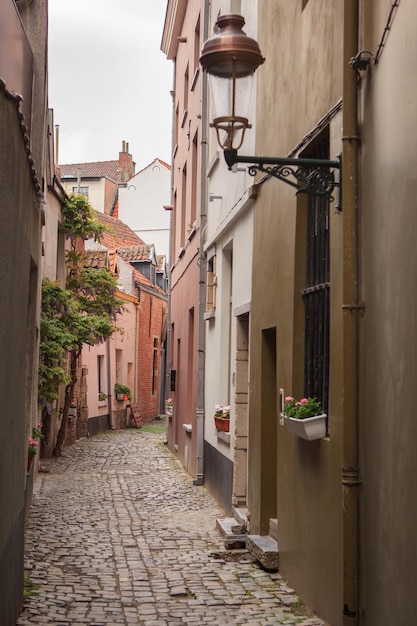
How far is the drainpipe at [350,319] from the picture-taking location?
17.0 feet

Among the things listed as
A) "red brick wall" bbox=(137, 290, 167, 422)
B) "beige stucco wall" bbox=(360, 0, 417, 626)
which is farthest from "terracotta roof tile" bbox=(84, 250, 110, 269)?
"beige stucco wall" bbox=(360, 0, 417, 626)

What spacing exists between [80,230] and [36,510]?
797 centimetres

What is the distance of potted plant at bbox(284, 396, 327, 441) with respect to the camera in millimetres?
5973

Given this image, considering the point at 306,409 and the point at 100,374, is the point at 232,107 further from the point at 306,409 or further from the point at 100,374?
the point at 100,374

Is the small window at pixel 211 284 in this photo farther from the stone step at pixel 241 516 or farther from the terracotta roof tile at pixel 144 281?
the terracotta roof tile at pixel 144 281

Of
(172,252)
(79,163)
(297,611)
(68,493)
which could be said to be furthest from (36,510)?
(79,163)

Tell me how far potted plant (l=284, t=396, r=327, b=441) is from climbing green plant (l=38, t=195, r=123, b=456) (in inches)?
338

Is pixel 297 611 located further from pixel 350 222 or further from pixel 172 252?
pixel 172 252

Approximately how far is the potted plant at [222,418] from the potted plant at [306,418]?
13.7 feet

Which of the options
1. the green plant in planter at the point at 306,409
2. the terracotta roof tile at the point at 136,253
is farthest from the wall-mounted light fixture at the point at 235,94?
the terracotta roof tile at the point at 136,253

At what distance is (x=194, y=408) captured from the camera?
14.3m

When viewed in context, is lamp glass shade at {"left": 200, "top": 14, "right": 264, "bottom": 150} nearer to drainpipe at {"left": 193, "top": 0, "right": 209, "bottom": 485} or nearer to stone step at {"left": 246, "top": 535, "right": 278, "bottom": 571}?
stone step at {"left": 246, "top": 535, "right": 278, "bottom": 571}

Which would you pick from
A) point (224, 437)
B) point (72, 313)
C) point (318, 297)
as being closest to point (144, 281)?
point (72, 313)

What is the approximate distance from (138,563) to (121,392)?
19024 millimetres
